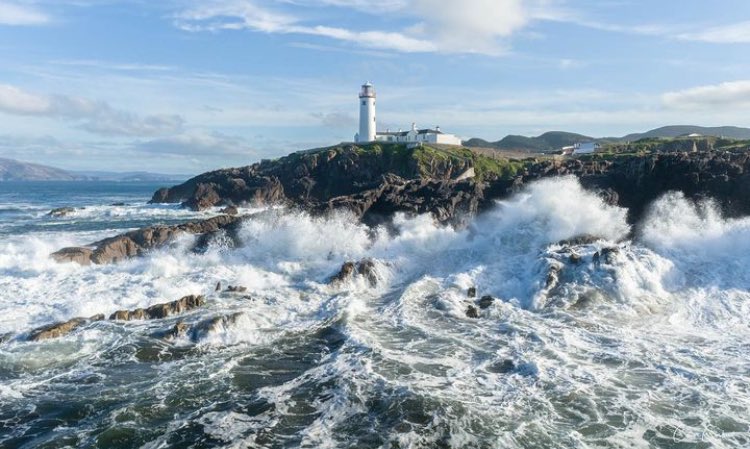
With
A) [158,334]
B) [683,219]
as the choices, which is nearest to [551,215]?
[683,219]

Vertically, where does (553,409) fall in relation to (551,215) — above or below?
below

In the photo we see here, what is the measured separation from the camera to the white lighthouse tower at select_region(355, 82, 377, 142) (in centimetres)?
7856

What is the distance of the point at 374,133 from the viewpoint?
265 ft

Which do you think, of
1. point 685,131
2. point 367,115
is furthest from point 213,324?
point 685,131

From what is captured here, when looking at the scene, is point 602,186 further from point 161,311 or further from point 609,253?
point 161,311

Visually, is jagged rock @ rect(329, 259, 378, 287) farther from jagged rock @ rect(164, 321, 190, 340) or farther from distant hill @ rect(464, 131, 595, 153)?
distant hill @ rect(464, 131, 595, 153)

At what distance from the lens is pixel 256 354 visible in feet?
55.5

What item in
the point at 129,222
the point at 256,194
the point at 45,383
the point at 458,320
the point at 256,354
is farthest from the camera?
the point at 256,194

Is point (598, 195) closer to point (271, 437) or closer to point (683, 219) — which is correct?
point (683, 219)

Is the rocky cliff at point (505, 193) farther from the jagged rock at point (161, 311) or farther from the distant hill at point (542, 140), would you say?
the distant hill at point (542, 140)

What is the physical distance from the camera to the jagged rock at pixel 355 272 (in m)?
24.1

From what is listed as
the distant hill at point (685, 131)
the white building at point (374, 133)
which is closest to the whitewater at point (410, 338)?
the white building at point (374, 133)

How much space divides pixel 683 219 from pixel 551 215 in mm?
6082

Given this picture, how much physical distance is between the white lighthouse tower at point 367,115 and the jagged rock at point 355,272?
185 feet
